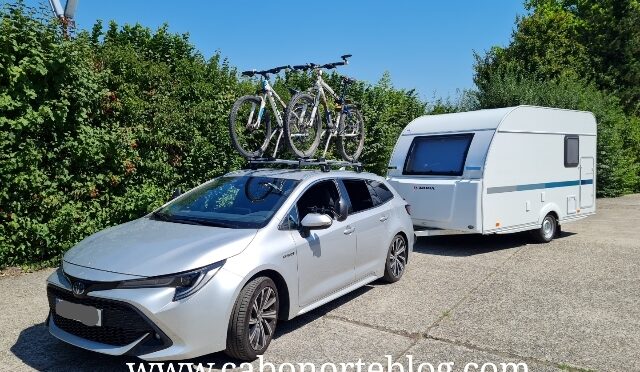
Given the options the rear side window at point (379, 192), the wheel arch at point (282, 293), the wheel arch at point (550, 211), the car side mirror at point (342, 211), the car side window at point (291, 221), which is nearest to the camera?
the wheel arch at point (282, 293)

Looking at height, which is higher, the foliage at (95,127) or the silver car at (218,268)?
the foliage at (95,127)

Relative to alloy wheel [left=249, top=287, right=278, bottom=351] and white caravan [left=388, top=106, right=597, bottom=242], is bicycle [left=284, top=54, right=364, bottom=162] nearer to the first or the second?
white caravan [left=388, top=106, right=597, bottom=242]

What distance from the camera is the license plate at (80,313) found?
3812 mm

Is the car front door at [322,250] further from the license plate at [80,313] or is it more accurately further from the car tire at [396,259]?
the license plate at [80,313]

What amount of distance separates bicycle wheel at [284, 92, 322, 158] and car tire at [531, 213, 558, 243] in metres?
4.75

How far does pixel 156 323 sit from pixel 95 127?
4.80 m

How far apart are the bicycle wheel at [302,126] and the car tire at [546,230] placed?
475 cm

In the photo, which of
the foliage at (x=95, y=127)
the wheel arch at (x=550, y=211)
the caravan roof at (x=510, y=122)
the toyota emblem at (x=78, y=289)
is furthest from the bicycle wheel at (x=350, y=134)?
the toyota emblem at (x=78, y=289)

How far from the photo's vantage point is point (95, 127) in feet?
25.0

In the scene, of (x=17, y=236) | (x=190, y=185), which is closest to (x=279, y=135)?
(x=190, y=185)

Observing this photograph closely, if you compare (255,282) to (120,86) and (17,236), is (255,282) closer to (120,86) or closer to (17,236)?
(17,236)

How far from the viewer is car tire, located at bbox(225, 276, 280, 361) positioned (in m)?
4.10

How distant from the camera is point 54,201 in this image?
709 centimetres

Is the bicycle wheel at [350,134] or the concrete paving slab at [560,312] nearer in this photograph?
the concrete paving slab at [560,312]
